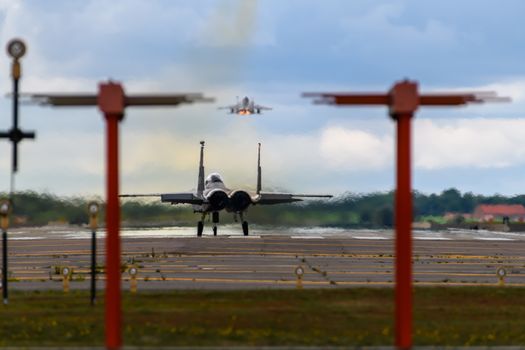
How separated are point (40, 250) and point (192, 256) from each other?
1276cm

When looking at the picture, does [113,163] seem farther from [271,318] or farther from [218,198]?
[218,198]

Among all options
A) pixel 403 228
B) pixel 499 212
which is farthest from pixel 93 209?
pixel 499 212

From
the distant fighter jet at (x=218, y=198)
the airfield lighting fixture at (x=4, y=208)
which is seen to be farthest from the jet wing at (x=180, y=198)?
the airfield lighting fixture at (x=4, y=208)

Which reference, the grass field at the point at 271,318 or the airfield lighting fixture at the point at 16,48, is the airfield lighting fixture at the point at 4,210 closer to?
the grass field at the point at 271,318

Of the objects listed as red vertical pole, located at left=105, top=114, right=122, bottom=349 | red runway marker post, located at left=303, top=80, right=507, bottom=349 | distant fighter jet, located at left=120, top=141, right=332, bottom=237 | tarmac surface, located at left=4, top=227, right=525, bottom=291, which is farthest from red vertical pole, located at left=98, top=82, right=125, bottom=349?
distant fighter jet, located at left=120, top=141, right=332, bottom=237

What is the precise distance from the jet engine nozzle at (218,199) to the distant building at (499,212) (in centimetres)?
3041

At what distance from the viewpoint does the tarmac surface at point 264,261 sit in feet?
128

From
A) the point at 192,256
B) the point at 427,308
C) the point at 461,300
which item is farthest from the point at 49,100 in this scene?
the point at 192,256

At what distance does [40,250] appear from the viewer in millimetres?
61750

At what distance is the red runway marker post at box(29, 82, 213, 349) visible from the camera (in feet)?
59.1

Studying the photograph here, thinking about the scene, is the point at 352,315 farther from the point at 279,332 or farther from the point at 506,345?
the point at 506,345

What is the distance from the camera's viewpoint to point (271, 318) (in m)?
27.2

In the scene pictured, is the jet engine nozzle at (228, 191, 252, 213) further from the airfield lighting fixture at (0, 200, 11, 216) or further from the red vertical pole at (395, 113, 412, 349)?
the red vertical pole at (395, 113, 412, 349)

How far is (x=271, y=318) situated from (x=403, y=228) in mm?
9941
